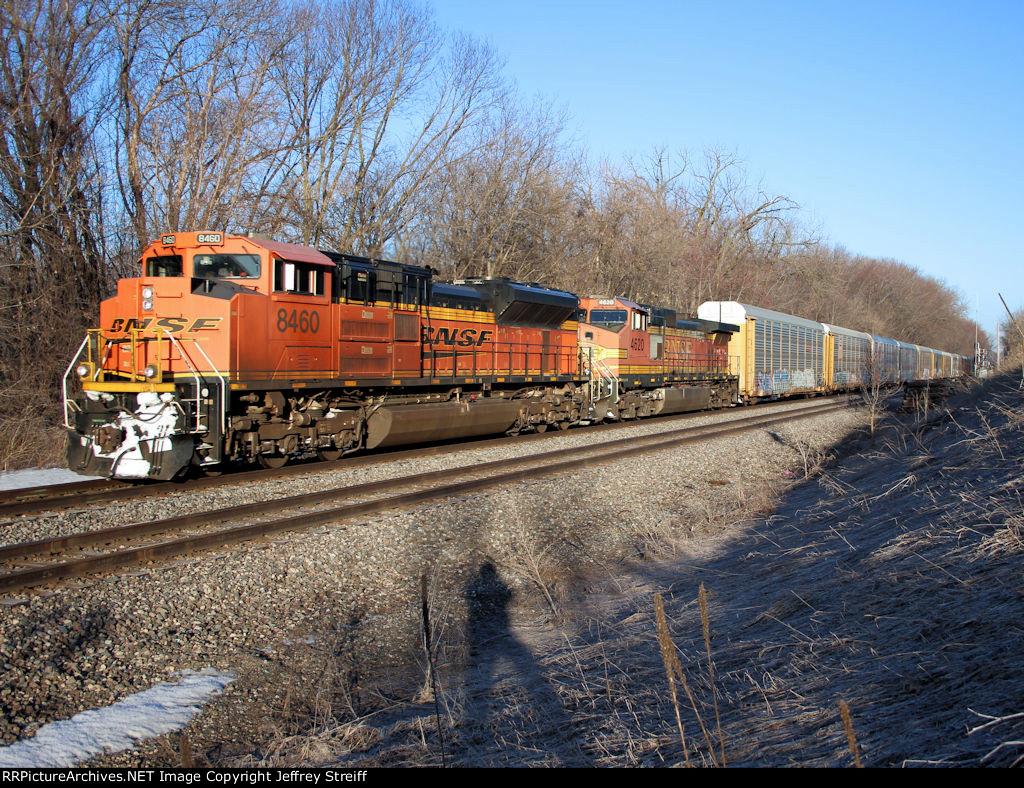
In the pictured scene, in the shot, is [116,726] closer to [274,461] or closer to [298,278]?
[274,461]

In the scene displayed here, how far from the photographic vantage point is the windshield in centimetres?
1120

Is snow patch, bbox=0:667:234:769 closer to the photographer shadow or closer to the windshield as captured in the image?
the photographer shadow

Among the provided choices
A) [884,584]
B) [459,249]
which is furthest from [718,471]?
[459,249]

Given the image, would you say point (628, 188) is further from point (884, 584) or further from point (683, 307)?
point (884, 584)

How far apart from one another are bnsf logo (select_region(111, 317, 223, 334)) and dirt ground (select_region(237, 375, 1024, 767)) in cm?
584

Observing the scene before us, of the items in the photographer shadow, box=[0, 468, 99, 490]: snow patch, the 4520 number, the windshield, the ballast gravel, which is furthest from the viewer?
the 4520 number

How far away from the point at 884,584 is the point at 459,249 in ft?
82.3

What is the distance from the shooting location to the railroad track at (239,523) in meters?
6.71

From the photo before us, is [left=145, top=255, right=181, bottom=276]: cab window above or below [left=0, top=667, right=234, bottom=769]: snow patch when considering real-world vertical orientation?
above

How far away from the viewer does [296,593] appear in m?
6.67

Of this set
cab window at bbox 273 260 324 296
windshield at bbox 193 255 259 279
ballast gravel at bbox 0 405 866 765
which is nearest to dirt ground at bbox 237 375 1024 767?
ballast gravel at bbox 0 405 866 765

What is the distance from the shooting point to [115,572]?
21.7 feet

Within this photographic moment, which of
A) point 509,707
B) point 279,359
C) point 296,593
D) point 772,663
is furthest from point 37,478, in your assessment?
point 772,663

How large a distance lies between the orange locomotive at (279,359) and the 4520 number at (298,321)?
0.08 feet
